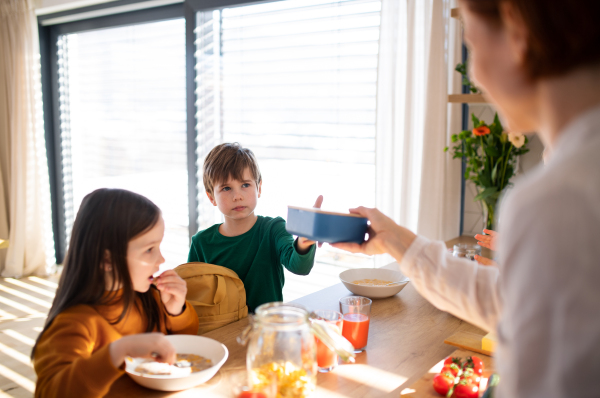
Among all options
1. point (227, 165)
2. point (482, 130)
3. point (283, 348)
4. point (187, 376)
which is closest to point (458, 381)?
point (283, 348)

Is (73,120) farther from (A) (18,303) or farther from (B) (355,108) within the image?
→ (B) (355,108)

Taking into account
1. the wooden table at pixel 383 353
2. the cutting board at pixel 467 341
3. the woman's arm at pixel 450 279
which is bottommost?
the wooden table at pixel 383 353

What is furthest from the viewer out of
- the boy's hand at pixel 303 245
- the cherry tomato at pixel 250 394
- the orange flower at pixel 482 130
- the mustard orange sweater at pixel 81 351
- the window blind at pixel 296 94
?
the window blind at pixel 296 94

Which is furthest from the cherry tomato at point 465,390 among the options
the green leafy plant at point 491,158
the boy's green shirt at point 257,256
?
the green leafy plant at point 491,158

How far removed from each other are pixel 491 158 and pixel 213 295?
158 cm

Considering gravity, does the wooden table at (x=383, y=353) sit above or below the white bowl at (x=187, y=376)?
below

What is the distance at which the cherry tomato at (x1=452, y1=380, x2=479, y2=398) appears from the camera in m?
1.00

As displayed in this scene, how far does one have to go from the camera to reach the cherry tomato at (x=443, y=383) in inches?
40.0

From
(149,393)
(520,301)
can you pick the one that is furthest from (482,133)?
(520,301)

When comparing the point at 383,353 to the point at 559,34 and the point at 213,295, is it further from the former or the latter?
the point at 559,34

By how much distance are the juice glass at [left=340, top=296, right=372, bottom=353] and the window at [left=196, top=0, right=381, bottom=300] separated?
1855mm

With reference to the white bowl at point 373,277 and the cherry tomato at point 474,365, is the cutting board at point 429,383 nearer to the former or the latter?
the cherry tomato at point 474,365

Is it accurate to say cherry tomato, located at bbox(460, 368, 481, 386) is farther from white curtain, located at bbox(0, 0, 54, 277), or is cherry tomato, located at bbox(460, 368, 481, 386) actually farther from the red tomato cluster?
white curtain, located at bbox(0, 0, 54, 277)

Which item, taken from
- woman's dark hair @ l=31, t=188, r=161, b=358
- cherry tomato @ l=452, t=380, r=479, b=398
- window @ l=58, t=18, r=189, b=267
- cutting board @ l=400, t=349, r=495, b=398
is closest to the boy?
woman's dark hair @ l=31, t=188, r=161, b=358
